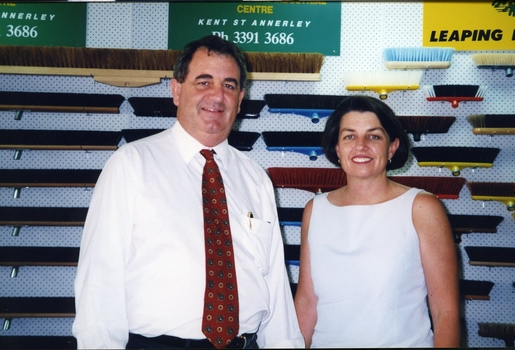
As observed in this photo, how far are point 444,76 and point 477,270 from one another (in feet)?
4.65

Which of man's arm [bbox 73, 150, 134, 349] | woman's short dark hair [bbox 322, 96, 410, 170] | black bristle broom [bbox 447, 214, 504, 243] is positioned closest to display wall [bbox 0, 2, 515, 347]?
black bristle broom [bbox 447, 214, 504, 243]

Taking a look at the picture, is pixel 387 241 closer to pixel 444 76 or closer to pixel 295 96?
pixel 295 96

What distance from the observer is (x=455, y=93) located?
311 centimetres

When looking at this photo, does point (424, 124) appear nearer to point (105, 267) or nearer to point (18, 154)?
point (105, 267)

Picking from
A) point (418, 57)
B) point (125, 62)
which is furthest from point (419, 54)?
point (125, 62)

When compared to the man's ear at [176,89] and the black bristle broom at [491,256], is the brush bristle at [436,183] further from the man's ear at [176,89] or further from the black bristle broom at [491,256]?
the man's ear at [176,89]

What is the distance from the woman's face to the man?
36cm

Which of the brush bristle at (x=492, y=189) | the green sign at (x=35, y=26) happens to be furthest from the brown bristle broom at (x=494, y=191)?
the green sign at (x=35, y=26)

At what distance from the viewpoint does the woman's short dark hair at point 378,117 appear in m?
1.83

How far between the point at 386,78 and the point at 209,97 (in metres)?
1.78

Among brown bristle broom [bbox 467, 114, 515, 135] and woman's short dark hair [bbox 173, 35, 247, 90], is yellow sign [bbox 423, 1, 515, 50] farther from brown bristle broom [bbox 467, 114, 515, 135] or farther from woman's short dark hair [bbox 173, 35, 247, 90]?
woman's short dark hair [bbox 173, 35, 247, 90]

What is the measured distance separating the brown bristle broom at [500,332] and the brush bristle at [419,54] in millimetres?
1855

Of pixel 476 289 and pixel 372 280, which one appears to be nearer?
pixel 372 280

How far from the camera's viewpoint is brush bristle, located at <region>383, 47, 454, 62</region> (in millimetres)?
3148
